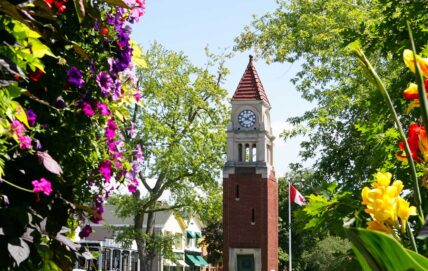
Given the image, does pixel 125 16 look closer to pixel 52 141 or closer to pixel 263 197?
pixel 52 141

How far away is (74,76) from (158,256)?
58.2m

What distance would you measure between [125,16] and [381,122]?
3982mm

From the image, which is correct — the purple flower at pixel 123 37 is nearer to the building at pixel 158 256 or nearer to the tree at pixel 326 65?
the tree at pixel 326 65

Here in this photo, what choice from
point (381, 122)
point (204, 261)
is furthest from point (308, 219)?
point (204, 261)

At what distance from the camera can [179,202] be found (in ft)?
122

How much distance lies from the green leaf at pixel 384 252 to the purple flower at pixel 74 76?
345 cm

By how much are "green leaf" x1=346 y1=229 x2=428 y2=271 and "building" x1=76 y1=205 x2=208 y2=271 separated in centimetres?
4676

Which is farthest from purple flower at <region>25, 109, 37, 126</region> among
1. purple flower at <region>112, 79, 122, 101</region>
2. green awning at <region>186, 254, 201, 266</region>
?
green awning at <region>186, 254, 201, 266</region>

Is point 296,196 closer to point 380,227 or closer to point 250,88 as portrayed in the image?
point 250,88

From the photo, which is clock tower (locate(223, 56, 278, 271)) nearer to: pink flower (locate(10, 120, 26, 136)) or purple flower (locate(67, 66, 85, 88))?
purple flower (locate(67, 66, 85, 88))

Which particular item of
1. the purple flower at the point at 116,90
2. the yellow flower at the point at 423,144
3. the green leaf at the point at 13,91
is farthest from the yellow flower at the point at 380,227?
the purple flower at the point at 116,90

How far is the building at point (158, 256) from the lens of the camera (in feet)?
176

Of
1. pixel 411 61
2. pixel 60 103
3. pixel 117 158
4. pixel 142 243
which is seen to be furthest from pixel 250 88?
pixel 411 61

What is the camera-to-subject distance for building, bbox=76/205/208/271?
5378 centimetres
